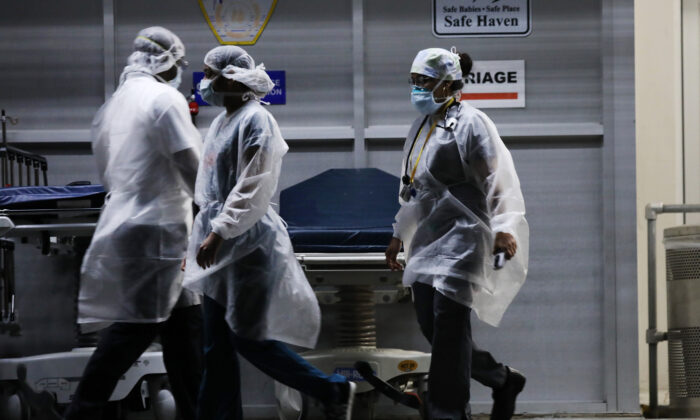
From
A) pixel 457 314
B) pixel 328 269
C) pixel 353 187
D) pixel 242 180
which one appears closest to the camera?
pixel 242 180

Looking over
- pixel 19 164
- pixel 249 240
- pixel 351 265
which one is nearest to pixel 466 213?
pixel 351 265

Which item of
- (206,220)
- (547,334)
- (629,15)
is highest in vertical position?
(629,15)

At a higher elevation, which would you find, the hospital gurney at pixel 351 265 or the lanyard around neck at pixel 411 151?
the lanyard around neck at pixel 411 151

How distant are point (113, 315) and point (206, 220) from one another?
46 centimetres

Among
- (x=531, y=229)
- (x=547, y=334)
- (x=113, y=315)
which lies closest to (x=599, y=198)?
(x=531, y=229)

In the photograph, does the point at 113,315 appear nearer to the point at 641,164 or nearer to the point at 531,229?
the point at 531,229

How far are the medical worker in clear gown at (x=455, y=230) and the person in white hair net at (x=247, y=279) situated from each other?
0.43 metres

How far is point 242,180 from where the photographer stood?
135 inches

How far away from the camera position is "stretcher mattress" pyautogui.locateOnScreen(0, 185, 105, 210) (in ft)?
13.6

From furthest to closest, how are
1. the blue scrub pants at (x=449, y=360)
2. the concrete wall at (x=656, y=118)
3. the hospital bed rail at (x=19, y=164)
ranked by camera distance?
the concrete wall at (x=656, y=118), the hospital bed rail at (x=19, y=164), the blue scrub pants at (x=449, y=360)

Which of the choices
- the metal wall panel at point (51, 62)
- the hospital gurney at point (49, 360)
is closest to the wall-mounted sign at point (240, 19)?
the metal wall panel at point (51, 62)

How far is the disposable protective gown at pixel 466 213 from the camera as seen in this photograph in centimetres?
367

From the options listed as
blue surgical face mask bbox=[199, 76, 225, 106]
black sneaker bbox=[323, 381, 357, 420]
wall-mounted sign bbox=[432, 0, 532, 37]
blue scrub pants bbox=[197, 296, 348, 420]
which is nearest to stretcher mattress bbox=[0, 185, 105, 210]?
blue surgical face mask bbox=[199, 76, 225, 106]

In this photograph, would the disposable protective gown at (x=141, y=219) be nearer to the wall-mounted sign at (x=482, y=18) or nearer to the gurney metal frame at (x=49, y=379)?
the gurney metal frame at (x=49, y=379)
